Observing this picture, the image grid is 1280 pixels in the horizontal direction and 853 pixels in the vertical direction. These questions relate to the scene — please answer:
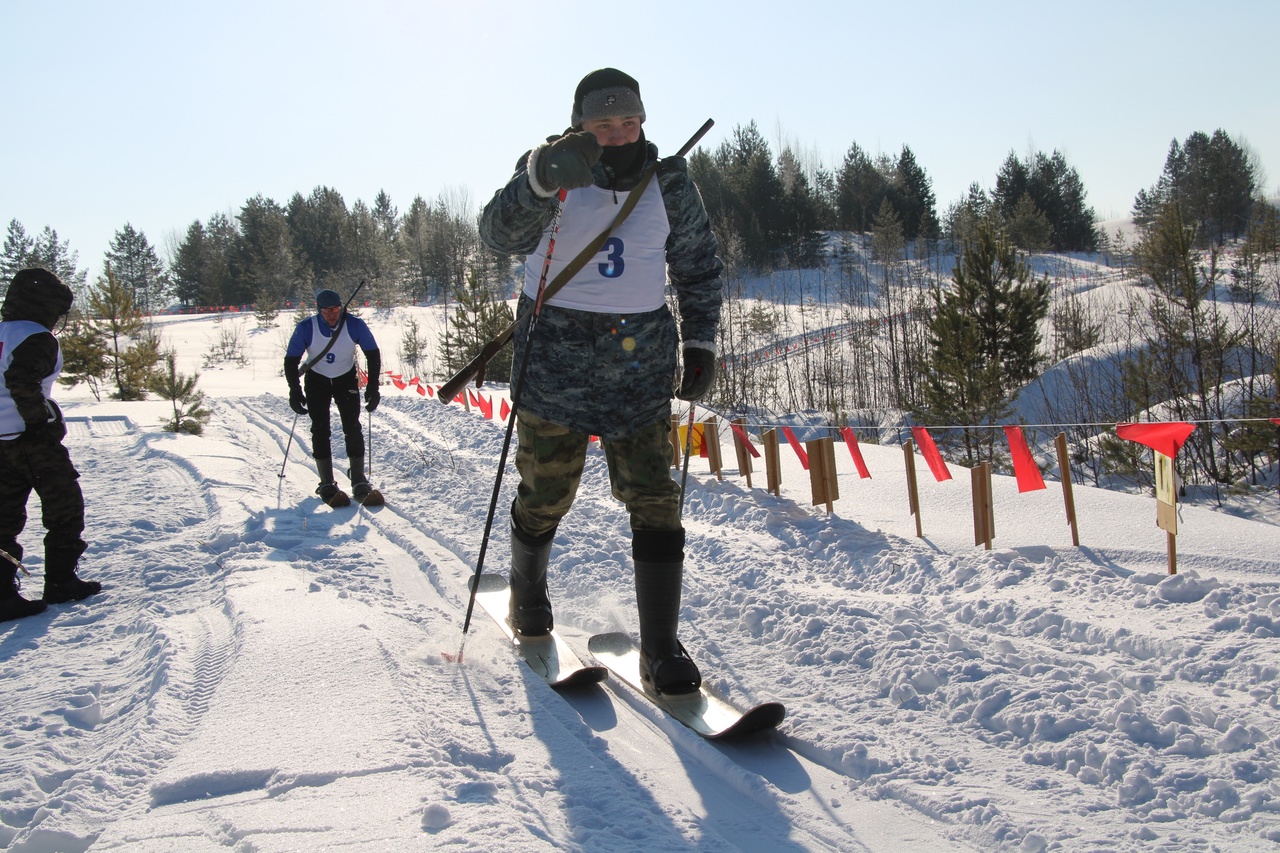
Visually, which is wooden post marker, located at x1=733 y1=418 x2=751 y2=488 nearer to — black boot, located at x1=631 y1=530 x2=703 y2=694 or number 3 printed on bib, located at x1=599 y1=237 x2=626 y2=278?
black boot, located at x1=631 y1=530 x2=703 y2=694

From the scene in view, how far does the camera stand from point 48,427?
411cm

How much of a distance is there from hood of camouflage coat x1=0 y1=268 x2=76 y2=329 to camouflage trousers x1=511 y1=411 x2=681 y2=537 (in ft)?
9.23

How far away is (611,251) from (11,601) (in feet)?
10.9

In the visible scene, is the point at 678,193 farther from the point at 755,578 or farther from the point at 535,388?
the point at 755,578

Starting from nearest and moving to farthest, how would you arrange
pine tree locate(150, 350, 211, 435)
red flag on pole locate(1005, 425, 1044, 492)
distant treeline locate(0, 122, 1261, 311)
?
red flag on pole locate(1005, 425, 1044, 492) → pine tree locate(150, 350, 211, 435) → distant treeline locate(0, 122, 1261, 311)

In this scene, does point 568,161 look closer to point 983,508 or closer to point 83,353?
point 983,508

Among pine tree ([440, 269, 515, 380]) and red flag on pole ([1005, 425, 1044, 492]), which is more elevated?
pine tree ([440, 269, 515, 380])

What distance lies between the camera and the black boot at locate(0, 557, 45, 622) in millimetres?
3637

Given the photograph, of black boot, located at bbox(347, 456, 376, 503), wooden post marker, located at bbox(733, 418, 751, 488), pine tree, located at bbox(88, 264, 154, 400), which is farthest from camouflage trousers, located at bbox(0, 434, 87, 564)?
pine tree, located at bbox(88, 264, 154, 400)

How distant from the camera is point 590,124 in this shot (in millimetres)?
2650

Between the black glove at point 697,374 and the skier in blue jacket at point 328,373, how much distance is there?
4.54 m

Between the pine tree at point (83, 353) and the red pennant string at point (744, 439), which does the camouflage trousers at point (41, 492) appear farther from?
the pine tree at point (83, 353)

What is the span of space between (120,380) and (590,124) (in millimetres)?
19026

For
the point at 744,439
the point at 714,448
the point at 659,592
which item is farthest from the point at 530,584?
the point at 714,448
